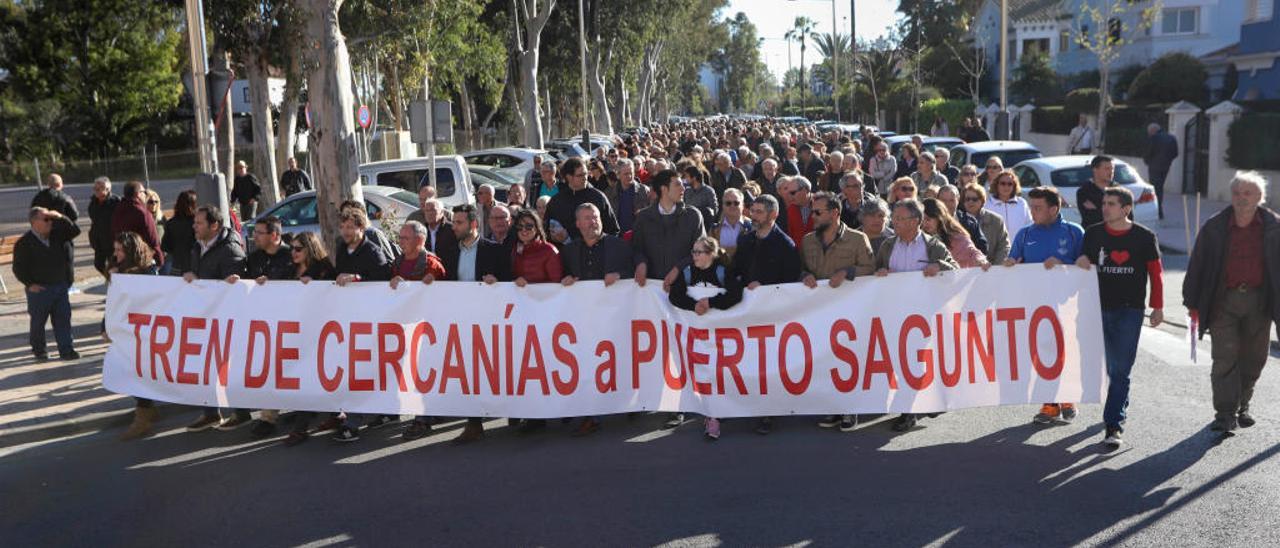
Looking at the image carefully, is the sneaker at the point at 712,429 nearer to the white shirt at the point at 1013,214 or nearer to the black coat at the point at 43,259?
the white shirt at the point at 1013,214

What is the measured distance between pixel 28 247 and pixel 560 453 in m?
6.45

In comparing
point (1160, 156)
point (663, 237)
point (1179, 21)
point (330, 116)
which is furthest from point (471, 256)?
point (1179, 21)

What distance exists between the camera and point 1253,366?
7.64m

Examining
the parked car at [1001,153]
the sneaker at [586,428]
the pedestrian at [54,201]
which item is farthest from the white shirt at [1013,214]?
the pedestrian at [54,201]

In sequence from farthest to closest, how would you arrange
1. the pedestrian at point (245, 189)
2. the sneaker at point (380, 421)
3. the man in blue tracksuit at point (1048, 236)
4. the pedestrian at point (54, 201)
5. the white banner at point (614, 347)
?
the pedestrian at point (245, 189), the pedestrian at point (54, 201), the sneaker at point (380, 421), the man in blue tracksuit at point (1048, 236), the white banner at point (614, 347)

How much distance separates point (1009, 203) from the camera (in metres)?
10.5

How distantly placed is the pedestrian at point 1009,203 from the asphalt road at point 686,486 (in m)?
2.34

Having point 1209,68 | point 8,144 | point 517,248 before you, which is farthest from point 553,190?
point 8,144

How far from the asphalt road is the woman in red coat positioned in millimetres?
1119

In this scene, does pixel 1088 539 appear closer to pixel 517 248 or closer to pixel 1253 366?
pixel 1253 366

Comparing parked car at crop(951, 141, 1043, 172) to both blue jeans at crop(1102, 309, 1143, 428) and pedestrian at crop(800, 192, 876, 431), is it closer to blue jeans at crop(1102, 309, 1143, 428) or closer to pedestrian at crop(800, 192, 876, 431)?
pedestrian at crop(800, 192, 876, 431)

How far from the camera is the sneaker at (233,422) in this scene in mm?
8821

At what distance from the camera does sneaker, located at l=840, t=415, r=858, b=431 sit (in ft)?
26.3

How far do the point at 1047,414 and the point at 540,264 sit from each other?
3649mm
